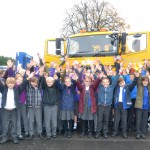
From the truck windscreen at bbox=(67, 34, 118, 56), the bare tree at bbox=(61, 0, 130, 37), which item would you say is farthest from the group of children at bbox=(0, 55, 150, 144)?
the bare tree at bbox=(61, 0, 130, 37)

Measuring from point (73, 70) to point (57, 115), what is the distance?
4.89 feet

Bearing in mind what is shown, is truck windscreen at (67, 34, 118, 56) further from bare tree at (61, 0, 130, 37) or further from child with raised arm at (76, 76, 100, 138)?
bare tree at (61, 0, 130, 37)

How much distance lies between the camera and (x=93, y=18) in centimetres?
3462

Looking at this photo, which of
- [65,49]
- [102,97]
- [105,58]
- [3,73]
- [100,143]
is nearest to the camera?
[100,143]

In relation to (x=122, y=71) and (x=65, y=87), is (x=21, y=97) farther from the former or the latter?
(x=122, y=71)

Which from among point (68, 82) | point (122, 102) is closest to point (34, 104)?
point (68, 82)

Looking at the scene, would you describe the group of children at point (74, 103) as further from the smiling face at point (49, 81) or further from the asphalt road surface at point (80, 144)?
the asphalt road surface at point (80, 144)

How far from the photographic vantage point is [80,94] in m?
7.85

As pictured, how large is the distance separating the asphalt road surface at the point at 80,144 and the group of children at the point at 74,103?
0.80ft

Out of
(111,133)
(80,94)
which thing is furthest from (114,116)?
(80,94)

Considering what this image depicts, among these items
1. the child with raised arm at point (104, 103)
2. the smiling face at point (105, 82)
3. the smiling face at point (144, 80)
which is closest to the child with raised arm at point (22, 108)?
the child with raised arm at point (104, 103)

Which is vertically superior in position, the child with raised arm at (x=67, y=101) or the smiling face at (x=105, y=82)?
the smiling face at (x=105, y=82)

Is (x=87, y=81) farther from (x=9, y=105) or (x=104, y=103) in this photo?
(x=9, y=105)

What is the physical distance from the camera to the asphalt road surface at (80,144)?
23.1ft
